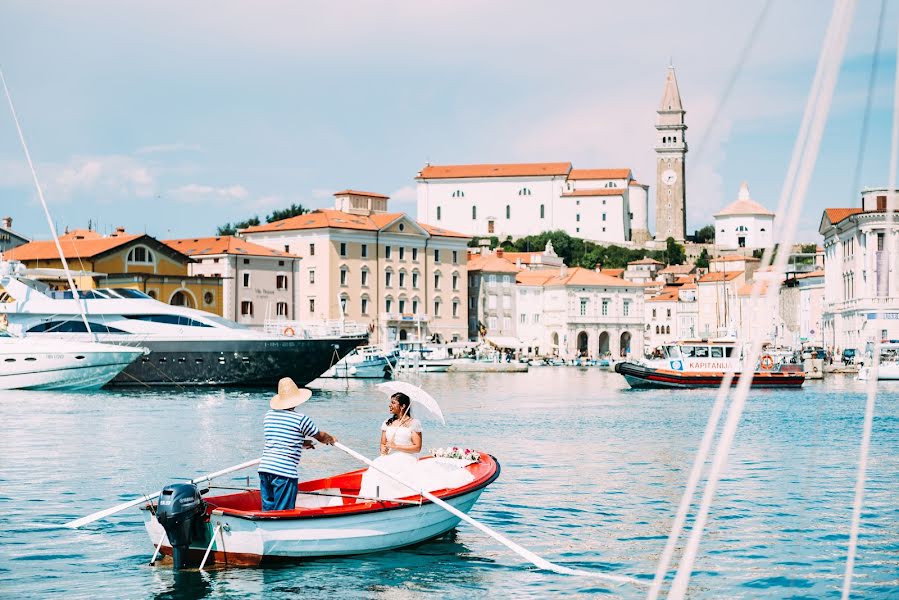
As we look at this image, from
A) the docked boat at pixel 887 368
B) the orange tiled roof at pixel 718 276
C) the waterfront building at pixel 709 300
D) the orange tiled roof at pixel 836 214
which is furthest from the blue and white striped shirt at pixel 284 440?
the waterfront building at pixel 709 300

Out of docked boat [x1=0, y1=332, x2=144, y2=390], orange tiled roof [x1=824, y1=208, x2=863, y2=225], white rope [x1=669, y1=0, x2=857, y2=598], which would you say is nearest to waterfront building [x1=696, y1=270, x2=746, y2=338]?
orange tiled roof [x1=824, y1=208, x2=863, y2=225]

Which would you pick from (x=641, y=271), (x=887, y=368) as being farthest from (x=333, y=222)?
(x=641, y=271)

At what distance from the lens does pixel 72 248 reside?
73188mm

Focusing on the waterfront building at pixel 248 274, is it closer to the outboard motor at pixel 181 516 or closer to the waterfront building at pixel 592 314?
the waterfront building at pixel 592 314

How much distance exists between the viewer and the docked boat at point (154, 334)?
2071 inches

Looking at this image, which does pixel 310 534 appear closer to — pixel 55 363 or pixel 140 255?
pixel 55 363

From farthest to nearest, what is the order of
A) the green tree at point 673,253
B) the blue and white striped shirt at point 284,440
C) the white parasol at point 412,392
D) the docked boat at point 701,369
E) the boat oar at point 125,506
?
the green tree at point 673,253 → the docked boat at point 701,369 → the white parasol at point 412,392 → the boat oar at point 125,506 → the blue and white striped shirt at point 284,440

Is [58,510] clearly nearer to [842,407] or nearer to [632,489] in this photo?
[632,489]

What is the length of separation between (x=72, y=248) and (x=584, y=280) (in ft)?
205

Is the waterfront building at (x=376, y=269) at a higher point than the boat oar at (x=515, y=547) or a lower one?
higher

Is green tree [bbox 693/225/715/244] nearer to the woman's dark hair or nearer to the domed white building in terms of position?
the domed white building

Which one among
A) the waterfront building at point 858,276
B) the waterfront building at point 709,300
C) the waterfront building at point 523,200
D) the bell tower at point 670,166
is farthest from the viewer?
the bell tower at point 670,166

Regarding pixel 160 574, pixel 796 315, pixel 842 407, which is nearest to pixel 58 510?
pixel 160 574

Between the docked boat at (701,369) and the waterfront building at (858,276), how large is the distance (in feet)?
43.7
